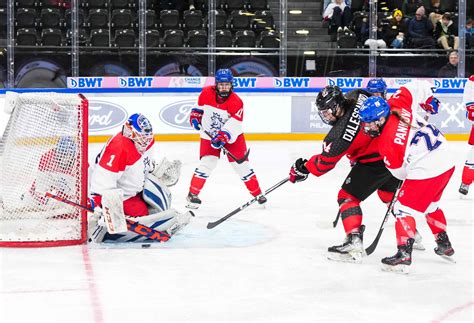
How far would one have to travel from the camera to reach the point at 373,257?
4.63 m

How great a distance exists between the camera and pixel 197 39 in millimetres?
10422

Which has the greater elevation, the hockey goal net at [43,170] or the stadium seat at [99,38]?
the stadium seat at [99,38]

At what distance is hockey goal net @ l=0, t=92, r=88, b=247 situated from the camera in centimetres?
479

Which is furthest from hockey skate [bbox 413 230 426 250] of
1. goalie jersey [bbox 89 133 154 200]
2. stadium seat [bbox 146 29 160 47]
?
stadium seat [bbox 146 29 160 47]

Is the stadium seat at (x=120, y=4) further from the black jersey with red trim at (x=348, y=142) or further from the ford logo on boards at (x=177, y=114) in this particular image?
the black jersey with red trim at (x=348, y=142)

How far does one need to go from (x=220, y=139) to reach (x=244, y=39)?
4.81 metres

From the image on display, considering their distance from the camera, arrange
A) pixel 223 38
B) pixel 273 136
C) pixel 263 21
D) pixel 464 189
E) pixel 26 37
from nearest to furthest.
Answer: pixel 464 189 < pixel 273 136 < pixel 26 37 < pixel 223 38 < pixel 263 21

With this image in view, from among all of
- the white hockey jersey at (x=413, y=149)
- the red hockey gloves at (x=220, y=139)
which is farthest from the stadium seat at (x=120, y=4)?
the white hockey jersey at (x=413, y=149)

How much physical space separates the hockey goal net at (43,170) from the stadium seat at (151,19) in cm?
569

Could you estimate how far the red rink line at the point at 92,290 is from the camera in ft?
11.6

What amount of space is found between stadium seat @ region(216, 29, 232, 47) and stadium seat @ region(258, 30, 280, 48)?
374mm

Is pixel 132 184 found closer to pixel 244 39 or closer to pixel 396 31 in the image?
pixel 244 39

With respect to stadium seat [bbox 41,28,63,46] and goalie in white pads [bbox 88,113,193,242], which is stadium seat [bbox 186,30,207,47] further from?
goalie in white pads [bbox 88,113,193,242]

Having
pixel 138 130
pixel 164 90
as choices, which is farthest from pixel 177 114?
pixel 138 130
